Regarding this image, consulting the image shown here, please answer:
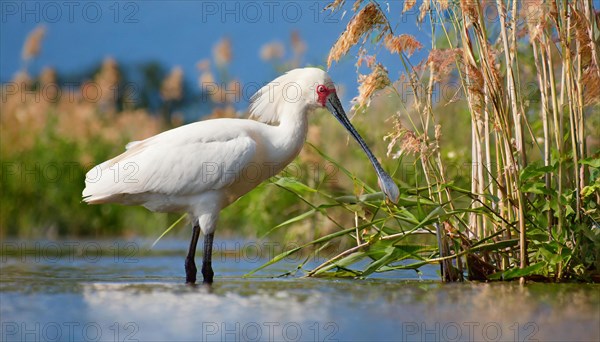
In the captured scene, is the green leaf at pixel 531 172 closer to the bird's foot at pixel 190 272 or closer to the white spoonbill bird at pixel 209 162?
the white spoonbill bird at pixel 209 162

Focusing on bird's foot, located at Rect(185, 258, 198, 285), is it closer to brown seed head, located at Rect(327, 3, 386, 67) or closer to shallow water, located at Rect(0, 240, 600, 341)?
shallow water, located at Rect(0, 240, 600, 341)

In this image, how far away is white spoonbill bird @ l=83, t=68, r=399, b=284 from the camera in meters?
5.96

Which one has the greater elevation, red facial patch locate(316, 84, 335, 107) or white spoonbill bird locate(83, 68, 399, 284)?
red facial patch locate(316, 84, 335, 107)

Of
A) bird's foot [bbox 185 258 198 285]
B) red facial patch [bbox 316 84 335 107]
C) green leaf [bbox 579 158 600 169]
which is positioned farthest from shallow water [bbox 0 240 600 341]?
red facial patch [bbox 316 84 335 107]

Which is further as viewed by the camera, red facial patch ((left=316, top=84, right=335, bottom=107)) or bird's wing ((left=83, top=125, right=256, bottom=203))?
A: red facial patch ((left=316, top=84, right=335, bottom=107))

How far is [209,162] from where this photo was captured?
5.95 meters

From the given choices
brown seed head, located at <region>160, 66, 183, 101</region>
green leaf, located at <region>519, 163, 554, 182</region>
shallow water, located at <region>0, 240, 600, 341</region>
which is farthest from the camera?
brown seed head, located at <region>160, 66, 183, 101</region>

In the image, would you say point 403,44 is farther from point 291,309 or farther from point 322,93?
point 291,309

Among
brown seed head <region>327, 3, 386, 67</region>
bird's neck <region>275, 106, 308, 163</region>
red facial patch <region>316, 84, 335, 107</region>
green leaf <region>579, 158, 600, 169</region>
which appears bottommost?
green leaf <region>579, 158, 600, 169</region>

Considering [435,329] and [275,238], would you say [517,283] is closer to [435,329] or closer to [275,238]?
[435,329]

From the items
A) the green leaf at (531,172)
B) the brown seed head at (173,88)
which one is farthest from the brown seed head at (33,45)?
the green leaf at (531,172)

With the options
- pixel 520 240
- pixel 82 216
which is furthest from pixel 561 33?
pixel 82 216

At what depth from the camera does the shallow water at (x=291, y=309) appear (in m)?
3.63

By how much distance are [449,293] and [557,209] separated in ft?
3.02
